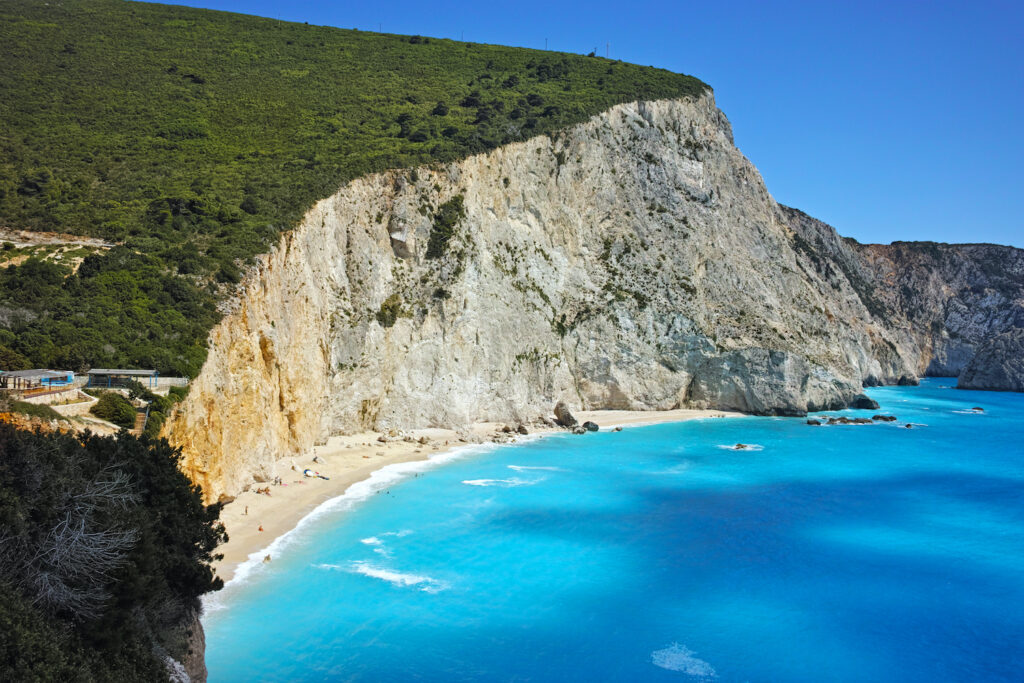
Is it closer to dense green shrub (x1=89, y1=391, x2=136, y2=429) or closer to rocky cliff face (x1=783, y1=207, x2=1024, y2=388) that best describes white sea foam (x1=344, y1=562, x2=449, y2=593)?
dense green shrub (x1=89, y1=391, x2=136, y2=429)

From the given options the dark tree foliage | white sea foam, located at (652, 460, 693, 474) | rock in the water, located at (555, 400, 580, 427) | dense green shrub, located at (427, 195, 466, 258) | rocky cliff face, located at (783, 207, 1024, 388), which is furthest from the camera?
rocky cliff face, located at (783, 207, 1024, 388)

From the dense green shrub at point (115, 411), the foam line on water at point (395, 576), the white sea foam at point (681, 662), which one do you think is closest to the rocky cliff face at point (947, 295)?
the white sea foam at point (681, 662)

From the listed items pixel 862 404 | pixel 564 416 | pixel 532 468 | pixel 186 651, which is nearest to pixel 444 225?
pixel 564 416

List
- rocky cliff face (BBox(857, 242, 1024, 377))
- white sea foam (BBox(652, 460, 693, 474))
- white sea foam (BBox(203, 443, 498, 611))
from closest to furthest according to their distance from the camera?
white sea foam (BBox(203, 443, 498, 611)), white sea foam (BBox(652, 460, 693, 474)), rocky cliff face (BBox(857, 242, 1024, 377))

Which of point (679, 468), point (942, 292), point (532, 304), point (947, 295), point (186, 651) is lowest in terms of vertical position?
point (679, 468)

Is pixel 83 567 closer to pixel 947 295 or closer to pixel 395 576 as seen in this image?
pixel 395 576

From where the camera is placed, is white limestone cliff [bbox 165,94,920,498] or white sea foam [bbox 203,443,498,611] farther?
white limestone cliff [bbox 165,94,920,498]

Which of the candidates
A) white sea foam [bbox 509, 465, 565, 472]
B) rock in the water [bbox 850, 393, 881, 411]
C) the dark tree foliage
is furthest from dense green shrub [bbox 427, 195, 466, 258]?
rock in the water [bbox 850, 393, 881, 411]
